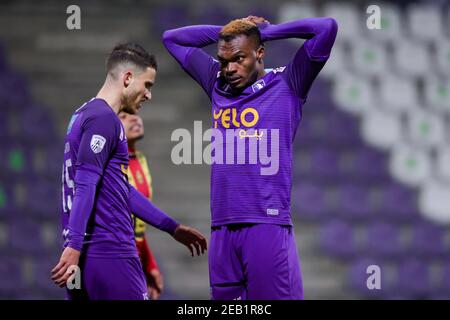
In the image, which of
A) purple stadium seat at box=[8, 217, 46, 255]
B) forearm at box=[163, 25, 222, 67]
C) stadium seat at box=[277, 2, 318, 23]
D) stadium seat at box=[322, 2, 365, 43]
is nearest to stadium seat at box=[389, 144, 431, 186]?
stadium seat at box=[322, 2, 365, 43]

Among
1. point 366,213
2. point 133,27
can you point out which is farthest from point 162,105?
point 366,213

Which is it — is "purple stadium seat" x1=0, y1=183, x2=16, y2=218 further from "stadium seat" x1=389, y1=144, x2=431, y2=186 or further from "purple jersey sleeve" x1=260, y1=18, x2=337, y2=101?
"purple jersey sleeve" x1=260, y1=18, x2=337, y2=101

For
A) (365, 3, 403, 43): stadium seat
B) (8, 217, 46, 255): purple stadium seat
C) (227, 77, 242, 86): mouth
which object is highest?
(365, 3, 403, 43): stadium seat

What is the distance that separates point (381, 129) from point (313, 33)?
5.80 meters

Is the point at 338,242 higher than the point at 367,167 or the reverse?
the reverse

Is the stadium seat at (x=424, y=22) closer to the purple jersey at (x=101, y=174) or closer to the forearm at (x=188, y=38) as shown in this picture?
the forearm at (x=188, y=38)

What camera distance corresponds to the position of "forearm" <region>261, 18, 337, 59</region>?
3504 millimetres

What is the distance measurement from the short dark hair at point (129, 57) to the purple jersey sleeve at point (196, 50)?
19cm

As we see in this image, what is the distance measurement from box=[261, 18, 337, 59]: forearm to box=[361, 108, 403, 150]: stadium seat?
5.65 m

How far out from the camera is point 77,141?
11.5ft

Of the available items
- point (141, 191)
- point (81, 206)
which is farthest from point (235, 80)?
point (141, 191)

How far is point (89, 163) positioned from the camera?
3414 mm

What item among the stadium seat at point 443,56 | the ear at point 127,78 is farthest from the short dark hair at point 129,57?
the stadium seat at point 443,56

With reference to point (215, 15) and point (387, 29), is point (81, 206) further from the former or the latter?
point (387, 29)
